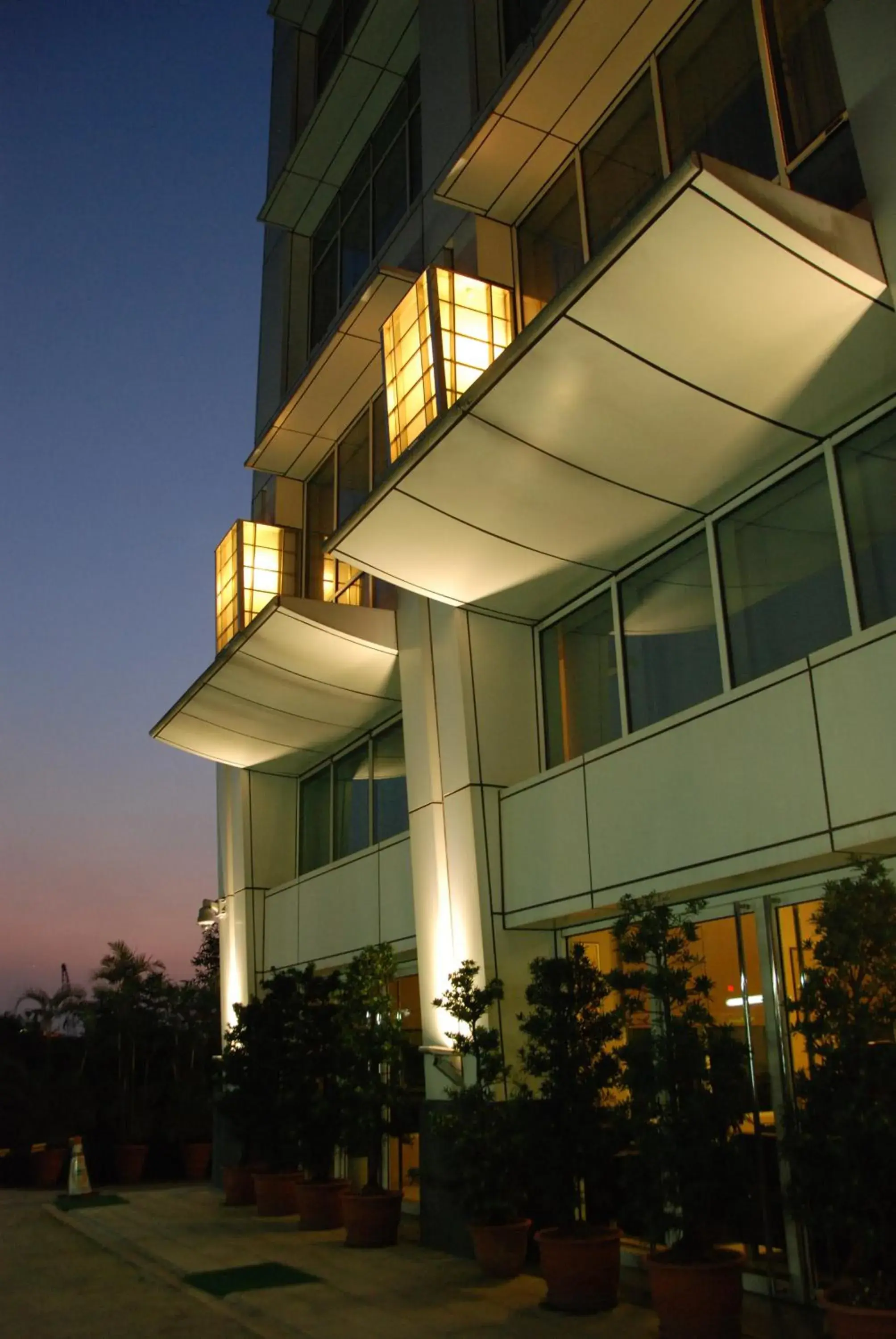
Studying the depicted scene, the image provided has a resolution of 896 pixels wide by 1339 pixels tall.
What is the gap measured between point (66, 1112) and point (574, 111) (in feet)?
67.8

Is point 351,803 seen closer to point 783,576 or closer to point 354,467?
point 354,467

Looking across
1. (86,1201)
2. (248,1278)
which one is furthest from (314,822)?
(248,1278)

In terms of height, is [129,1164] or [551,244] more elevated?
[551,244]

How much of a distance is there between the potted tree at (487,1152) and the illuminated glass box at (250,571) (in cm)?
822

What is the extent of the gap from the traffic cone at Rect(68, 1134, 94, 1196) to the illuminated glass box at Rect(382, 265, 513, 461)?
14557 mm

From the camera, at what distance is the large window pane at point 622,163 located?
478 inches

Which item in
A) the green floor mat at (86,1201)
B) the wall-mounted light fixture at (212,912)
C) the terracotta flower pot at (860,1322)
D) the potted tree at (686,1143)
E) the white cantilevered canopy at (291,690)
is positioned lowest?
the green floor mat at (86,1201)

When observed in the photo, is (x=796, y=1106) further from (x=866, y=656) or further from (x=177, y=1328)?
(x=177, y=1328)

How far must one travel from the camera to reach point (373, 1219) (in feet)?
43.7

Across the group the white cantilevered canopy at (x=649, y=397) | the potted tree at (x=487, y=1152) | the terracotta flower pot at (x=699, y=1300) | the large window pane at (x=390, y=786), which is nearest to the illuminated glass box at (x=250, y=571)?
the large window pane at (x=390, y=786)

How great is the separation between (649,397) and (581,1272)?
746 cm

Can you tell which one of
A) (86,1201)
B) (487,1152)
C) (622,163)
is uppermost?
(622,163)

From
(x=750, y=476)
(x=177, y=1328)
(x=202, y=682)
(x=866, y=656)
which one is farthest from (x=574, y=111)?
(x=177, y=1328)

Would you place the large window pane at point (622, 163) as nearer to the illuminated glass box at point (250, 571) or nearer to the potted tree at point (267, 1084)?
the illuminated glass box at point (250, 571)
